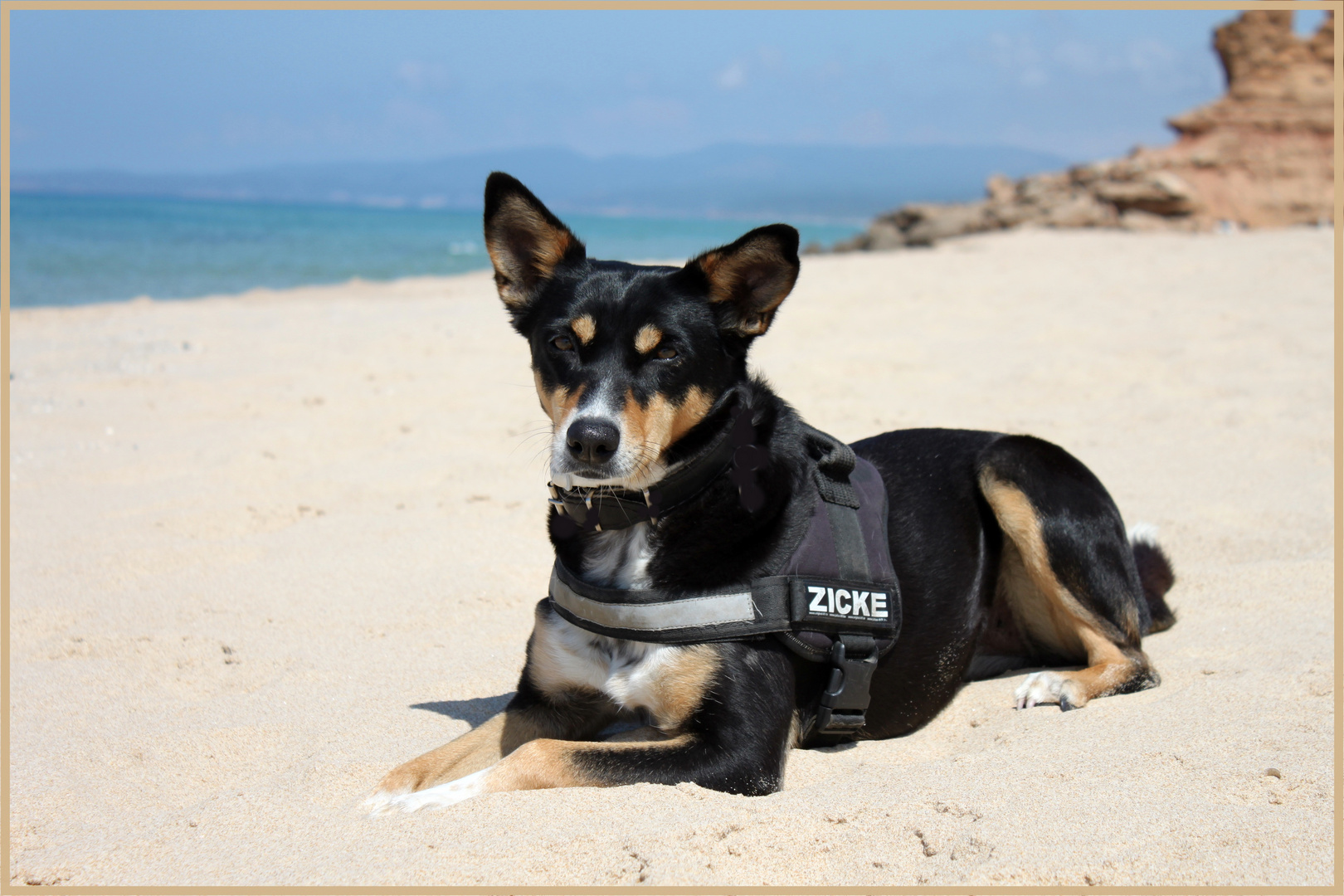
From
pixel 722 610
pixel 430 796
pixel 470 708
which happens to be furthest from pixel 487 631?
pixel 722 610

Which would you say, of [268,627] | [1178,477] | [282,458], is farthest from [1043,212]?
Answer: [268,627]

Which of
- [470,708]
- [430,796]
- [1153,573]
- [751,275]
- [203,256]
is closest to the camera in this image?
[430,796]

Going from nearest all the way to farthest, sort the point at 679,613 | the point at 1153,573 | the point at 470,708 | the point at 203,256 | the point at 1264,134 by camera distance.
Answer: the point at 679,613 → the point at 470,708 → the point at 1153,573 → the point at 203,256 → the point at 1264,134

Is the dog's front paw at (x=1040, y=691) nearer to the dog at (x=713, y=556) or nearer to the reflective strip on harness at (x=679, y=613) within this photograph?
the dog at (x=713, y=556)

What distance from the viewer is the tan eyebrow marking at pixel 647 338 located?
320 centimetres

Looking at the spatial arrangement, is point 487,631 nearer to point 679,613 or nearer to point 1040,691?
point 679,613

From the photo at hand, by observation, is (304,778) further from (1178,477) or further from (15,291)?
(15,291)

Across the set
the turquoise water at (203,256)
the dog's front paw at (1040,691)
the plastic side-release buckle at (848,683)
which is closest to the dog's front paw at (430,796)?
the plastic side-release buckle at (848,683)

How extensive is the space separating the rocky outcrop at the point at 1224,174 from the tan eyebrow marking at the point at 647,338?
25074mm

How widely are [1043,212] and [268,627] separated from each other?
1062 inches

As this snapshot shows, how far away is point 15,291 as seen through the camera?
60.9 ft

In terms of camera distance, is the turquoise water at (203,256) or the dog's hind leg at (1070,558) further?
the turquoise water at (203,256)

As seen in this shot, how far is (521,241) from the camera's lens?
3.64 meters

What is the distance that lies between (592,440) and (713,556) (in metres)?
0.56
